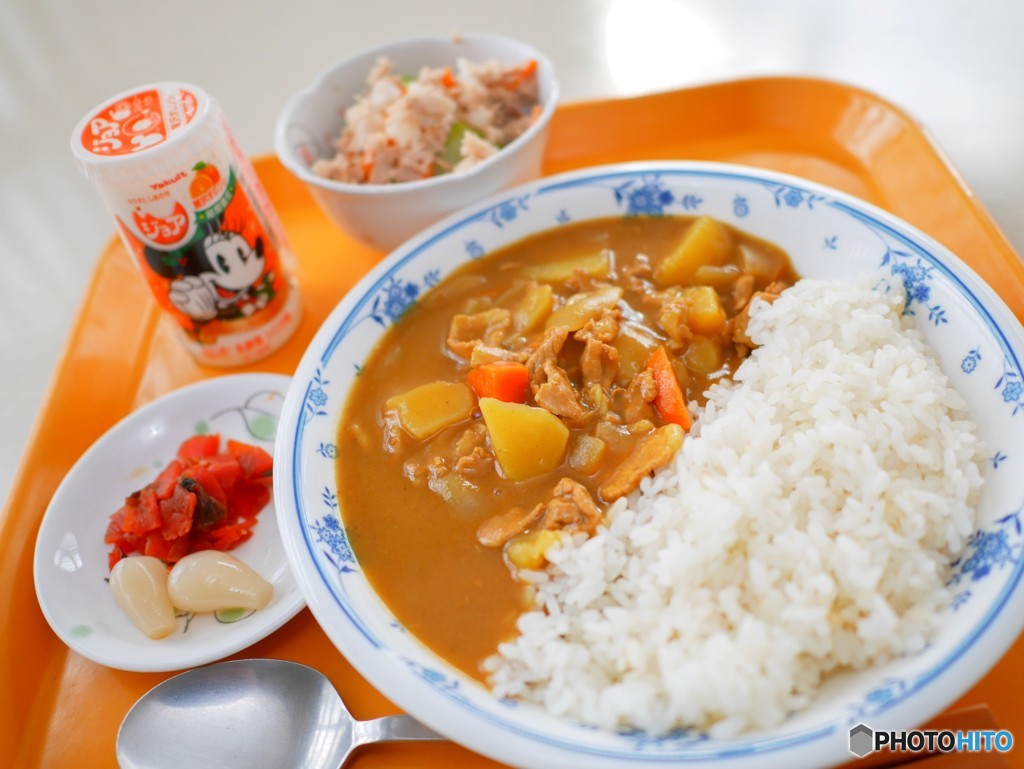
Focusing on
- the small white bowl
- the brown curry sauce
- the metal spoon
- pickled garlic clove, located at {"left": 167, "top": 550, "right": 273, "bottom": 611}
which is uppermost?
the small white bowl

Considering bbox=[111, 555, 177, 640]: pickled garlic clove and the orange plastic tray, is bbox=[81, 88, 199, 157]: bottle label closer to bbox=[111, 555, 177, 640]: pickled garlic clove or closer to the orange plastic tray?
the orange plastic tray

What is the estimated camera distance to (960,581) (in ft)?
5.73

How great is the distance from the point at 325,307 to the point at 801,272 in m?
1.78

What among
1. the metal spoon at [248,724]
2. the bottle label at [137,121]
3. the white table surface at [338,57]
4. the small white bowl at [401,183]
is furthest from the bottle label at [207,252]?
the metal spoon at [248,724]

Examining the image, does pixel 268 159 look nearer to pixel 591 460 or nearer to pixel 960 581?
pixel 591 460

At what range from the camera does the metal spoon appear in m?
1.88

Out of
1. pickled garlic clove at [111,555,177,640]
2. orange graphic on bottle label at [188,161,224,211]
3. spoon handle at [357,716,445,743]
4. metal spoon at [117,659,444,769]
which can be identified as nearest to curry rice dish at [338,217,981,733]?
spoon handle at [357,716,445,743]

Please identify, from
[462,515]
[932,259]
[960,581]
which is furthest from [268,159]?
[960,581]

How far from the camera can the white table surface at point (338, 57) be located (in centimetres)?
358

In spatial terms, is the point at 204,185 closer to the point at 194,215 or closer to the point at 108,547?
the point at 194,215

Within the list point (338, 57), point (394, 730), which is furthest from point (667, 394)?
point (338, 57)

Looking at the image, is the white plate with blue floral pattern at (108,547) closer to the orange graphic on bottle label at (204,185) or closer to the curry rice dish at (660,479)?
the curry rice dish at (660,479)

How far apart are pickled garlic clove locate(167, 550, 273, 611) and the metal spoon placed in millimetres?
175

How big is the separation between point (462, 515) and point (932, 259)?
1.50 meters
